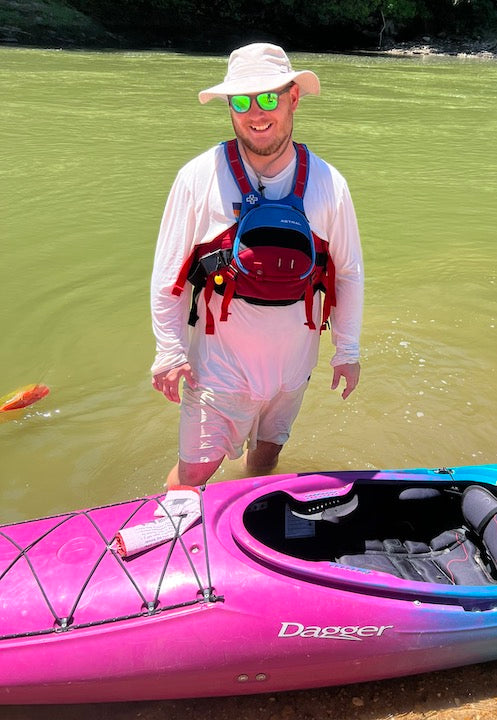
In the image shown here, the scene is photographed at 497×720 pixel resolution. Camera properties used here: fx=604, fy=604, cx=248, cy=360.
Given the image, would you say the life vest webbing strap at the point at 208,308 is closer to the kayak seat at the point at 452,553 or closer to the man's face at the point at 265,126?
the man's face at the point at 265,126

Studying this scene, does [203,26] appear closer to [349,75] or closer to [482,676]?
[349,75]

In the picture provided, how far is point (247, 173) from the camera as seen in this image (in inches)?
79.5

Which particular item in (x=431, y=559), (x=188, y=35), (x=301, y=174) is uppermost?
(x=188, y=35)

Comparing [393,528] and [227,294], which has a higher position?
[227,294]

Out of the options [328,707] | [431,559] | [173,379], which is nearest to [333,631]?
[328,707]

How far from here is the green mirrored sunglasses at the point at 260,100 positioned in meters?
1.87

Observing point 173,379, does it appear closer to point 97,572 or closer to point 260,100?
point 97,572

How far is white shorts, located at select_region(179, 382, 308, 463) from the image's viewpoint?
2285 mm

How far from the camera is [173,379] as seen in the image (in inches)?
85.6

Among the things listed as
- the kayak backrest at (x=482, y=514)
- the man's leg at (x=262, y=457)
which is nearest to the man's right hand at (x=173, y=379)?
the man's leg at (x=262, y=457)

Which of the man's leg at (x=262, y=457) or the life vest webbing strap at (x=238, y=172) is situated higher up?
the life vest webbing strap at (x=238, y=172)

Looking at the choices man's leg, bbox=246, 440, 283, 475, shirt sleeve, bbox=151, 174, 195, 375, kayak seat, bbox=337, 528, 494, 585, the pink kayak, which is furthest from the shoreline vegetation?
kayak seat, bbox=337, 528, 494, 585

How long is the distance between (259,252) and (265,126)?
1.30 ft

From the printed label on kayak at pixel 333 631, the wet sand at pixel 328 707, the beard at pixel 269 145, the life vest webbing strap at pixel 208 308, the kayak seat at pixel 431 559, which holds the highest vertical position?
the beard at pixel 269 145
